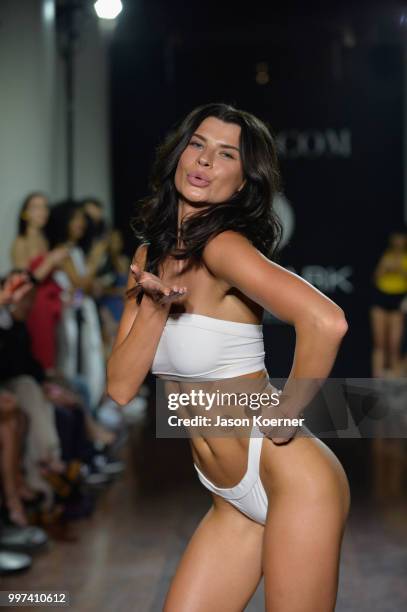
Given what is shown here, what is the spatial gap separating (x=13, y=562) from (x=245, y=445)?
1830mm

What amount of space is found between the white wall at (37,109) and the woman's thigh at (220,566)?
311 centimetres

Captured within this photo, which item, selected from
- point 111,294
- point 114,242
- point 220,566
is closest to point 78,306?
point 111,294

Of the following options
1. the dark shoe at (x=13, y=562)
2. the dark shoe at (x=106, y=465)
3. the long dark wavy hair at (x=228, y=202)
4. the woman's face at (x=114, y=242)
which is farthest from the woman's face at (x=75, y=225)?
the long dark wavy hair at (x=228, y=202)

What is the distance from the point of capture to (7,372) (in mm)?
3861

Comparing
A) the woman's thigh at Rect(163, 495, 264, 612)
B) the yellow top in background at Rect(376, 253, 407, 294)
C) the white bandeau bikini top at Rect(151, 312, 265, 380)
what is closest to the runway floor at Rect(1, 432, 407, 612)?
the woman's thigh at Rect(163, 495, 264, 612)

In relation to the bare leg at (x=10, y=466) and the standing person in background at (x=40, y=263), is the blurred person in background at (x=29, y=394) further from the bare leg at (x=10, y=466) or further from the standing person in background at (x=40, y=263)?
the standing person in background at (x=40, y=263)

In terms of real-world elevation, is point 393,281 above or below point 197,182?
below

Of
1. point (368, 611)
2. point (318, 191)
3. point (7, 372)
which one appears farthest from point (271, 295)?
point (318, 191)

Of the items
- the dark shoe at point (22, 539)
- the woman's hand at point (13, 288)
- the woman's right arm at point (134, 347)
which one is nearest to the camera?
the woman's right arm at point (134, 347)

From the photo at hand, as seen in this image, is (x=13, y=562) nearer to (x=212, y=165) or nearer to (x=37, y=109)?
(x=212, y=165)

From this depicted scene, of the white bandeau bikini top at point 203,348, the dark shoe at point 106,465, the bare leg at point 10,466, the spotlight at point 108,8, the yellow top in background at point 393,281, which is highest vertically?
the spotlight at point 108,8

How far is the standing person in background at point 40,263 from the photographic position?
4777 millimetres

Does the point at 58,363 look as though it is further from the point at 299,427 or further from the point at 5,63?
the point at 299,427

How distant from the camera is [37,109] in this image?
5496mm
